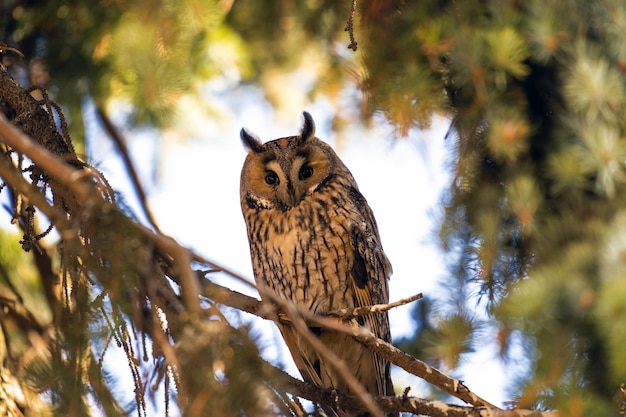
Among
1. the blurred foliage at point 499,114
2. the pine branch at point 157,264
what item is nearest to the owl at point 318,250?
the blurred foliage at point 499,114

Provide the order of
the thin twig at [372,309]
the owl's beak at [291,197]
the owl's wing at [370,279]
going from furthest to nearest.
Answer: the owl's beak at [291,197]
the owl's wing at [370,279]
the thin twig at [372,309]

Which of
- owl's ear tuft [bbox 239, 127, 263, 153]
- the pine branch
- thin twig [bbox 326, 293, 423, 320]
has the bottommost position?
the pine branch

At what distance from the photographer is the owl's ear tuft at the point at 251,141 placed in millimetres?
2818

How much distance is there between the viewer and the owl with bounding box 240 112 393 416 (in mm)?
2479

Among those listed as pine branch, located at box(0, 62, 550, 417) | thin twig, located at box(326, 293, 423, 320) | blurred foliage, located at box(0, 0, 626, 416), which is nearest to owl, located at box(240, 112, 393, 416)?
blurred foliage, located at box(0, 0, 626, 416)

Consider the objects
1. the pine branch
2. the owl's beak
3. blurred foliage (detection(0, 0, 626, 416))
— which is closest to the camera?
the pine branch

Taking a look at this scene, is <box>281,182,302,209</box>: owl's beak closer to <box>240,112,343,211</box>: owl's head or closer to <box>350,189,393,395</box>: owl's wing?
<box>240,112,343,211</box>: owl's head

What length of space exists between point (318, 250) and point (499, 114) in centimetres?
75

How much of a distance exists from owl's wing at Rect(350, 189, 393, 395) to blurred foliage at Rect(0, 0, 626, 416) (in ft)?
0.57

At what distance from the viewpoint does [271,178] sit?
8.85ft

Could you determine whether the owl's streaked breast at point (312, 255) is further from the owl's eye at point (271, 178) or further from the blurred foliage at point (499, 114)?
the blurred foliage at point (499, 114)

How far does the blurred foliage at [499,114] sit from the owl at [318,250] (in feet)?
0.80

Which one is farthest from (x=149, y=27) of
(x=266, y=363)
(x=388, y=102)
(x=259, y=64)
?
(x=266, y=363)

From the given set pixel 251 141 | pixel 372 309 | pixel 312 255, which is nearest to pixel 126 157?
pixel 251 141
